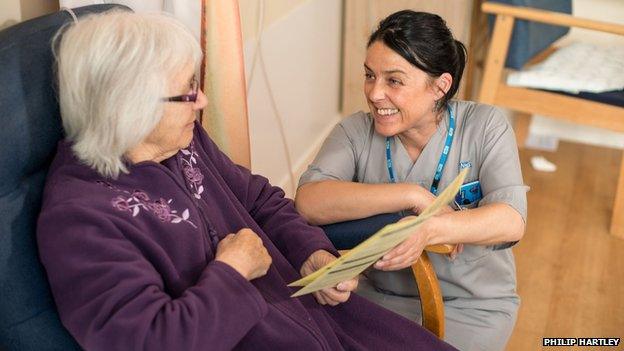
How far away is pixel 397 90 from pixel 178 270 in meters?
0.64

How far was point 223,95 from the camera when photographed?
1731mm

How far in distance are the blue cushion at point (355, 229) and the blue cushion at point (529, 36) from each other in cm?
147

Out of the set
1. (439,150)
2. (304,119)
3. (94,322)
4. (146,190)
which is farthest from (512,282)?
(304,119)

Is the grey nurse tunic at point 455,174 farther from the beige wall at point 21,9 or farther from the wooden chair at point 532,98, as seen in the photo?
the wooden chair at point 532,98

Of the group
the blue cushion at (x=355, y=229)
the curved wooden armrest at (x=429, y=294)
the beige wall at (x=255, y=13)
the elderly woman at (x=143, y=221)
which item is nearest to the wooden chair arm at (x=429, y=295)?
the curved wooden armrest at (x=429, y=294)

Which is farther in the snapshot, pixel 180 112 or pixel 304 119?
pixel 304 119

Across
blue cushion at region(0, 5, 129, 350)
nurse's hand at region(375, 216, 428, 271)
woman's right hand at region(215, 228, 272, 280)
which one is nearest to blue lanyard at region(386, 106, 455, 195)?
nurse's hand at region(375, 216, 428, 271)

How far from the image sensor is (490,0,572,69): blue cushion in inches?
108

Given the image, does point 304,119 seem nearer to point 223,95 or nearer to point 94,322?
point 223,95

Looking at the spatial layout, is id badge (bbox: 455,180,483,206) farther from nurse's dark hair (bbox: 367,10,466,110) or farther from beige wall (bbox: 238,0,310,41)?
beige wall (bbox: 238,0,310,41)

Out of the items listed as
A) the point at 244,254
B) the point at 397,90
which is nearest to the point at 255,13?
the point at 397,90

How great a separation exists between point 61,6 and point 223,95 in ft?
1.47

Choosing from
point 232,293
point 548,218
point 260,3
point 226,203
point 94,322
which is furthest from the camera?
point 548,218

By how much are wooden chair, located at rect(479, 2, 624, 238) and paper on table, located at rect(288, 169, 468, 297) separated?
1604 millimetres
